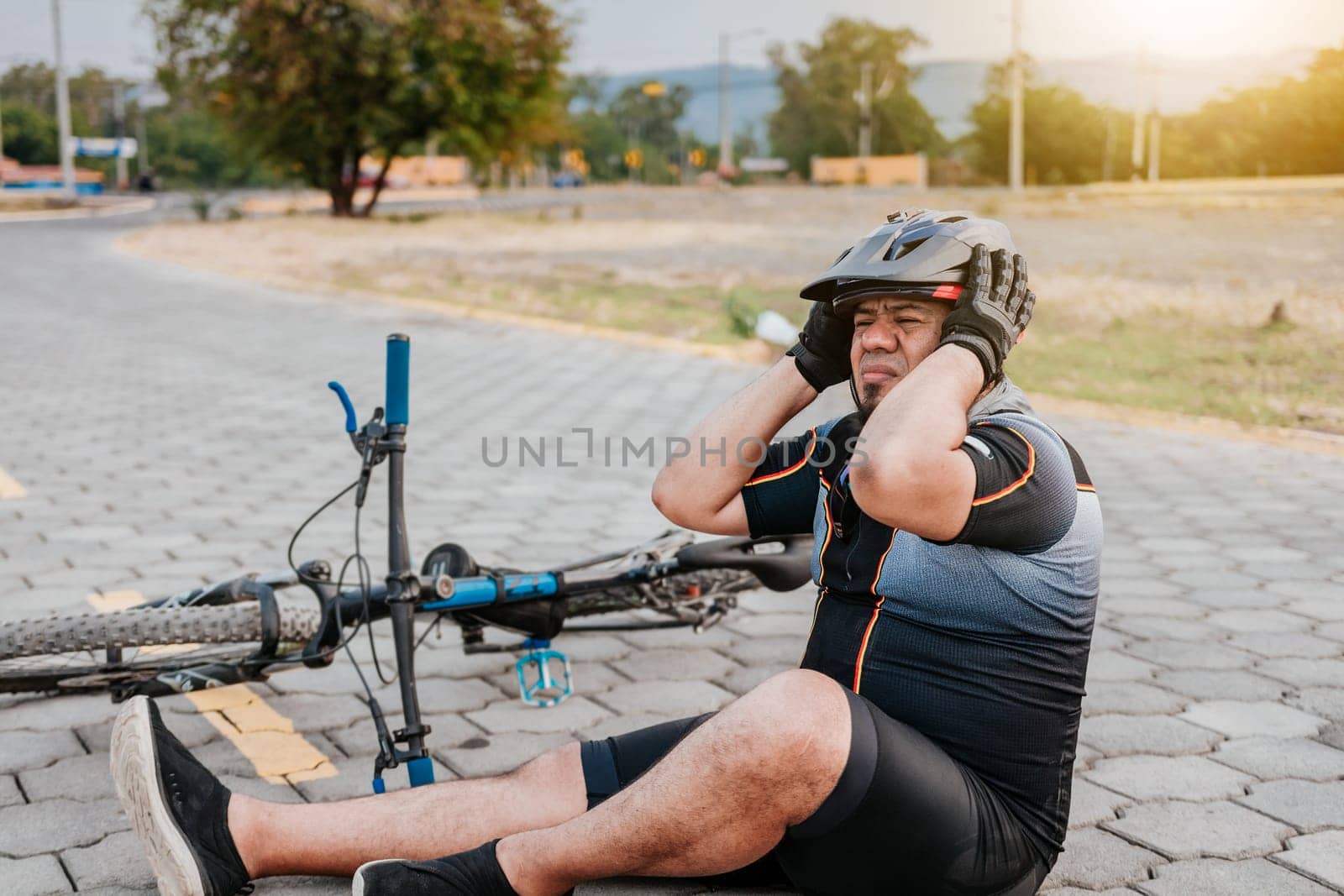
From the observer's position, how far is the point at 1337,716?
3879 millimetres

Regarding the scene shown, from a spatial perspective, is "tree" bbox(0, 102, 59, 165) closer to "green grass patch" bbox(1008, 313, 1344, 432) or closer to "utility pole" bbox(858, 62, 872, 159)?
"utility pole" bbox(858, 62, 872, 159)

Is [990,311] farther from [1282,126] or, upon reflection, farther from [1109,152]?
[1109,152]

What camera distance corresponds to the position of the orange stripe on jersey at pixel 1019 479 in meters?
2.32

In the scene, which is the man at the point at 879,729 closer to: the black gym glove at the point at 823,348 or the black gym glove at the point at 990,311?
the black gym glove at the point at 990,311

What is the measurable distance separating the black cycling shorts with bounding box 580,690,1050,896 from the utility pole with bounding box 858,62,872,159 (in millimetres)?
86501

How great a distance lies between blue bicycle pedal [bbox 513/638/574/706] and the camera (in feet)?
13.1

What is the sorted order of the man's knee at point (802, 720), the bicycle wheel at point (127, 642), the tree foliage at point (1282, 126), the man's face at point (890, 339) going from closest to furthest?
the man's knee at point (802, 720), the man's face at point (890, 339), the bicycle wheel at point (127, 642), the tree foliage at point (1282, 126)

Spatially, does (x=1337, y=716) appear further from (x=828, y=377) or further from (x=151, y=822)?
(x=151, y=822)

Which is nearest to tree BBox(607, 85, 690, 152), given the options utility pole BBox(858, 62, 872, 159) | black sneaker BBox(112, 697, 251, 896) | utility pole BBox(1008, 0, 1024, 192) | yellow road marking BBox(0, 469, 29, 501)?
utility pole BBox(858, 62, 872, 159)

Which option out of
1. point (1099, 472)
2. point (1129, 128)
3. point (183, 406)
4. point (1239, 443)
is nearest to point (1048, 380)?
point (1239, 443)

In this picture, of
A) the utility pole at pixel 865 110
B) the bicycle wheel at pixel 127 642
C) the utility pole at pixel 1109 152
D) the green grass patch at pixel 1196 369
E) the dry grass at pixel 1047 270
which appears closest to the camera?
the bicycle wheel at pixel 127 642

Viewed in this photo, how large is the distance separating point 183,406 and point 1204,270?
566 inches

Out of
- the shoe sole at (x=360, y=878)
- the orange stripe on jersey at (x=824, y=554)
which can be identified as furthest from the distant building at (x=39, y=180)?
the orange stripe on jersey at (x=824, y=554)

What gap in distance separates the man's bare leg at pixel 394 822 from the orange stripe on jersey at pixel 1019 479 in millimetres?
1099
